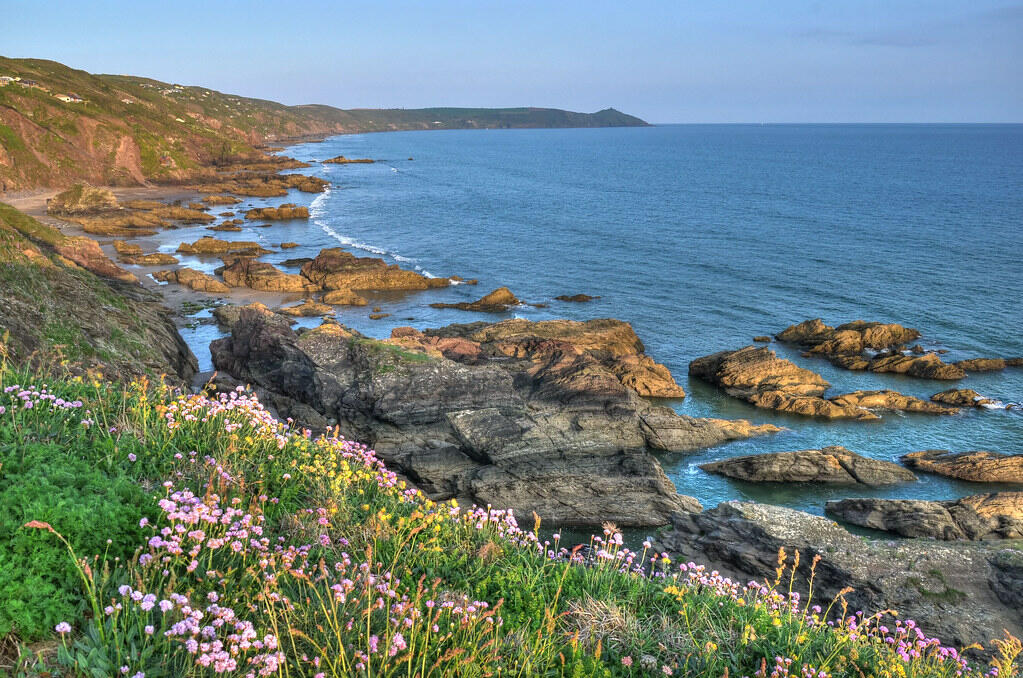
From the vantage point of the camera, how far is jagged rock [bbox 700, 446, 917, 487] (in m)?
28.9

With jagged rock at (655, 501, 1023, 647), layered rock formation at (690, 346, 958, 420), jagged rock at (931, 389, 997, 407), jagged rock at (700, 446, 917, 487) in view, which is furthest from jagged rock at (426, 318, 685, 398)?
jagged rock at (655, 501, 1023, 647)

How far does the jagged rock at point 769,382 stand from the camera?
117 ft

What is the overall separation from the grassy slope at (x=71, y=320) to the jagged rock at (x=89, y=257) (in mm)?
16364

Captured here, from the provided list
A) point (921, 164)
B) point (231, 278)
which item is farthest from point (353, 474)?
point (921, 164)

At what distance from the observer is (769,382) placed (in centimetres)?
3812

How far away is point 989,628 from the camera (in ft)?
53.1

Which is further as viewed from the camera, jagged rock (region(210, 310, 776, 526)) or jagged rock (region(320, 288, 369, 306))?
jagged rock (region(320, 288, 369, 306))

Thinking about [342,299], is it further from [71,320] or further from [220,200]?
[220,200]

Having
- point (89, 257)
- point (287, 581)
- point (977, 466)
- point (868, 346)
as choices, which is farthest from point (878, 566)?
point (89, 257)

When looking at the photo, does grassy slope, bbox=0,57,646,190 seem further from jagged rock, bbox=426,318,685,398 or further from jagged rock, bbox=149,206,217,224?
jagged rock, bbox=426,318,685,398

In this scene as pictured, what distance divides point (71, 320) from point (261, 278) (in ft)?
99.4

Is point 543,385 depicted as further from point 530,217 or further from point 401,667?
point 530,217

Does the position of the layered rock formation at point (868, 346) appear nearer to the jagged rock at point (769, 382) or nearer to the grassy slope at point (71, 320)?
the jagged rock at point (769, 382)

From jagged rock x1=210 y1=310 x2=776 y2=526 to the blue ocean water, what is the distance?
3888mm
